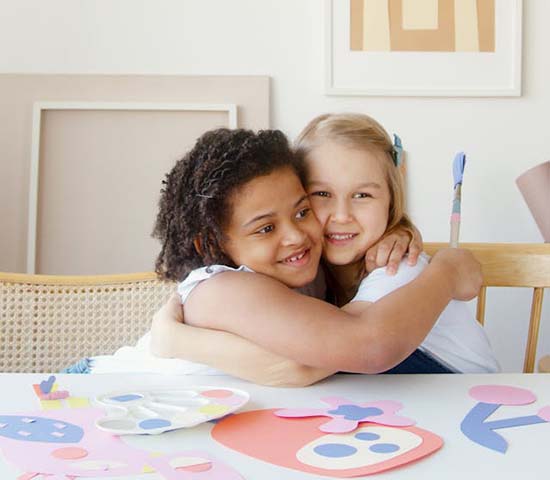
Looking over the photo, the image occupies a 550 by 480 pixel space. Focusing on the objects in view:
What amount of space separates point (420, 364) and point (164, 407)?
396 millimetres

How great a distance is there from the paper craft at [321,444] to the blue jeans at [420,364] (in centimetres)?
31

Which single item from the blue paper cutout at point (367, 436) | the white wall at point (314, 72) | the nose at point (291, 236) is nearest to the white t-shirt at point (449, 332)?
the nose at point (291, 236)

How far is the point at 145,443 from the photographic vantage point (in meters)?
0.58

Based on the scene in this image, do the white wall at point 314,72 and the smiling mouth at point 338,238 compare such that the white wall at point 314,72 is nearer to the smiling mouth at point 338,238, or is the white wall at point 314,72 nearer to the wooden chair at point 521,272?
the wooden chair at point 521,272

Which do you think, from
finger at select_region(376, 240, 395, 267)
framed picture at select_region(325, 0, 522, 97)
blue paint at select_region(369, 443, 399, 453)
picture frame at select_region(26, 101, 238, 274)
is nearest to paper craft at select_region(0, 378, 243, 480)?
blue paint at select_region(369, 443, 399, 453)

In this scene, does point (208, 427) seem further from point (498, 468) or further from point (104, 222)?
point (104, 222)

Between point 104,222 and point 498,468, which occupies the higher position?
point 104,222

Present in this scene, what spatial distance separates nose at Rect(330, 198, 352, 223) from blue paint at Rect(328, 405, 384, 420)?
0.37 metres

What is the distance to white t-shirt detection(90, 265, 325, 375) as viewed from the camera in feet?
2.76

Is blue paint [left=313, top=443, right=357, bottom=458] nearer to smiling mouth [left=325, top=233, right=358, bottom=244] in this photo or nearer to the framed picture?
smiling mouth [left=325, top=233, right=358, bottom=244]

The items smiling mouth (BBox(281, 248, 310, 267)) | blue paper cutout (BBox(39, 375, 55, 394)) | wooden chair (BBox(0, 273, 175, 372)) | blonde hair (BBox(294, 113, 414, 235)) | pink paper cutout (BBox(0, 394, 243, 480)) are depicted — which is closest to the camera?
pink paper cutout (BBox(0, 394, 243, 480))

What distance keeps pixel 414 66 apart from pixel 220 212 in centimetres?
111

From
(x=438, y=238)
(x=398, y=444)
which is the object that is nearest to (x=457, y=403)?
(x=398, y=444)

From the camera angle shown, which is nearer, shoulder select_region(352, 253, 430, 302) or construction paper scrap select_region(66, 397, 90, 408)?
construction paper scrap select_region(66, 397, 90, 408)
